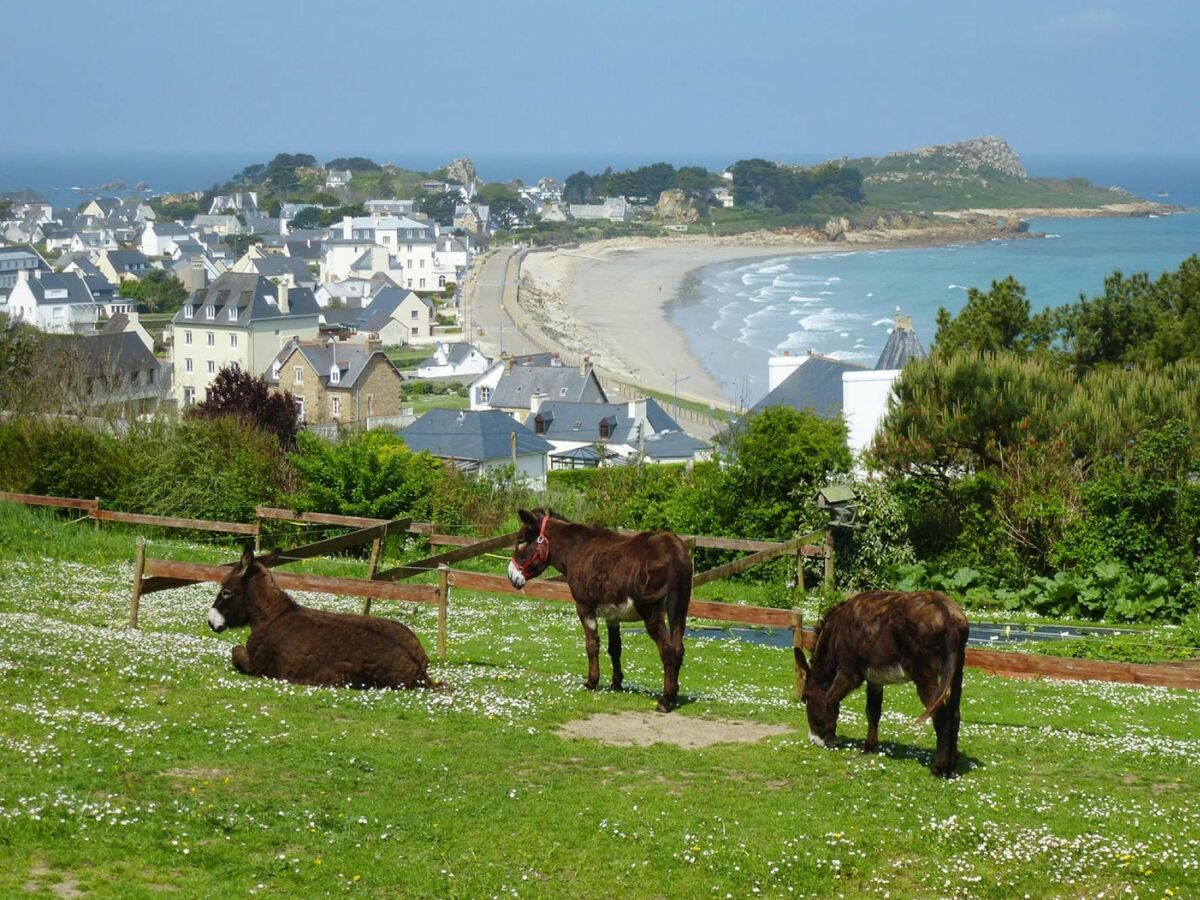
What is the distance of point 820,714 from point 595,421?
62.5 m

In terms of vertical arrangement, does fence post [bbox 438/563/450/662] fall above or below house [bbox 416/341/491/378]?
above

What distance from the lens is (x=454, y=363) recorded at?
386 feet

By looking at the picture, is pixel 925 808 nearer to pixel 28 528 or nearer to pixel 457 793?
pixel 457 793

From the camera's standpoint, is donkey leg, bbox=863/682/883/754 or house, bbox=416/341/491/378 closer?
donkey leg, bbox=863/682/883/754

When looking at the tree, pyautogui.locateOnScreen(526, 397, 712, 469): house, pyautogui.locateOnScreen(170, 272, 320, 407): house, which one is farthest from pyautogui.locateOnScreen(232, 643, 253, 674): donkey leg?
pyautogui.locateOnScreen(170, 272, 320, 407): house

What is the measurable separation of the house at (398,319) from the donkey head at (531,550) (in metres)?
120

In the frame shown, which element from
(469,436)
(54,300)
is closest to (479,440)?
(469,436)

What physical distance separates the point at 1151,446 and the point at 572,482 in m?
26.4

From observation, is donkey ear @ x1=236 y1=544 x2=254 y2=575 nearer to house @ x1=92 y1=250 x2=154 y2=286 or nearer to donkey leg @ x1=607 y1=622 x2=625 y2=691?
donkey leg @ x1=607 y1=622 x2=625 y2=691

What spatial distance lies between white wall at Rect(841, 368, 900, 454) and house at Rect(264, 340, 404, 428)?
47.4m

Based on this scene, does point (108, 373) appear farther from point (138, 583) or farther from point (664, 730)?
point (664, 730)

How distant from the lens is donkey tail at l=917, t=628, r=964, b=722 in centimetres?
1277

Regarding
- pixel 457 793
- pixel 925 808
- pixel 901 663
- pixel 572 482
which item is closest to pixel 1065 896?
pixel 925 808

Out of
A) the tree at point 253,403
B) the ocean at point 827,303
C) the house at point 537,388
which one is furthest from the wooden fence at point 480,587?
the ocean at point 827,303
